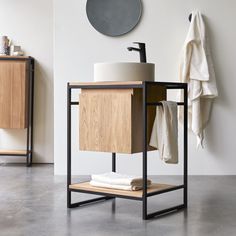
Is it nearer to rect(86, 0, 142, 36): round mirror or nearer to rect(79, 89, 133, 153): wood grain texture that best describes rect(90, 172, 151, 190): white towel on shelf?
rect(79, 89, 133, 153): wood grain texture

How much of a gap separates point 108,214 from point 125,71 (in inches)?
36.5

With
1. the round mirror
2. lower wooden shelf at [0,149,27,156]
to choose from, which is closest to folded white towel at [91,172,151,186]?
the round mirror

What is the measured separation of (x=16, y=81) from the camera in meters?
5.66

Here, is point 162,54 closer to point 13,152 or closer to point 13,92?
point 13,92

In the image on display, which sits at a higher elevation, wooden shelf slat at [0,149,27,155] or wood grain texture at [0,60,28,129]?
wood grain texture at [0,60,28,129]

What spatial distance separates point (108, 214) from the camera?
3.51 meters

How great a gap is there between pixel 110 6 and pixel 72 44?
1.65 feet

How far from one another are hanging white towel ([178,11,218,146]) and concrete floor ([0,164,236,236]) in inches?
23.4

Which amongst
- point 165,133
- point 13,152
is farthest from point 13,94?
point 165,133

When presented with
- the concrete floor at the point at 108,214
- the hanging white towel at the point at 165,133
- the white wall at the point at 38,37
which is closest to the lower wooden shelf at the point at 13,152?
the white wall at the point at 38,37

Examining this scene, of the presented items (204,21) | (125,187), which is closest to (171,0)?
(204,21)

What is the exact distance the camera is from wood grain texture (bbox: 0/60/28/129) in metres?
5.65

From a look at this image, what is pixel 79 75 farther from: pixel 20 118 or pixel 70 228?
pixel 70 228

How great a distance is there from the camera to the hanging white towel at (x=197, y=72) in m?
4.90
